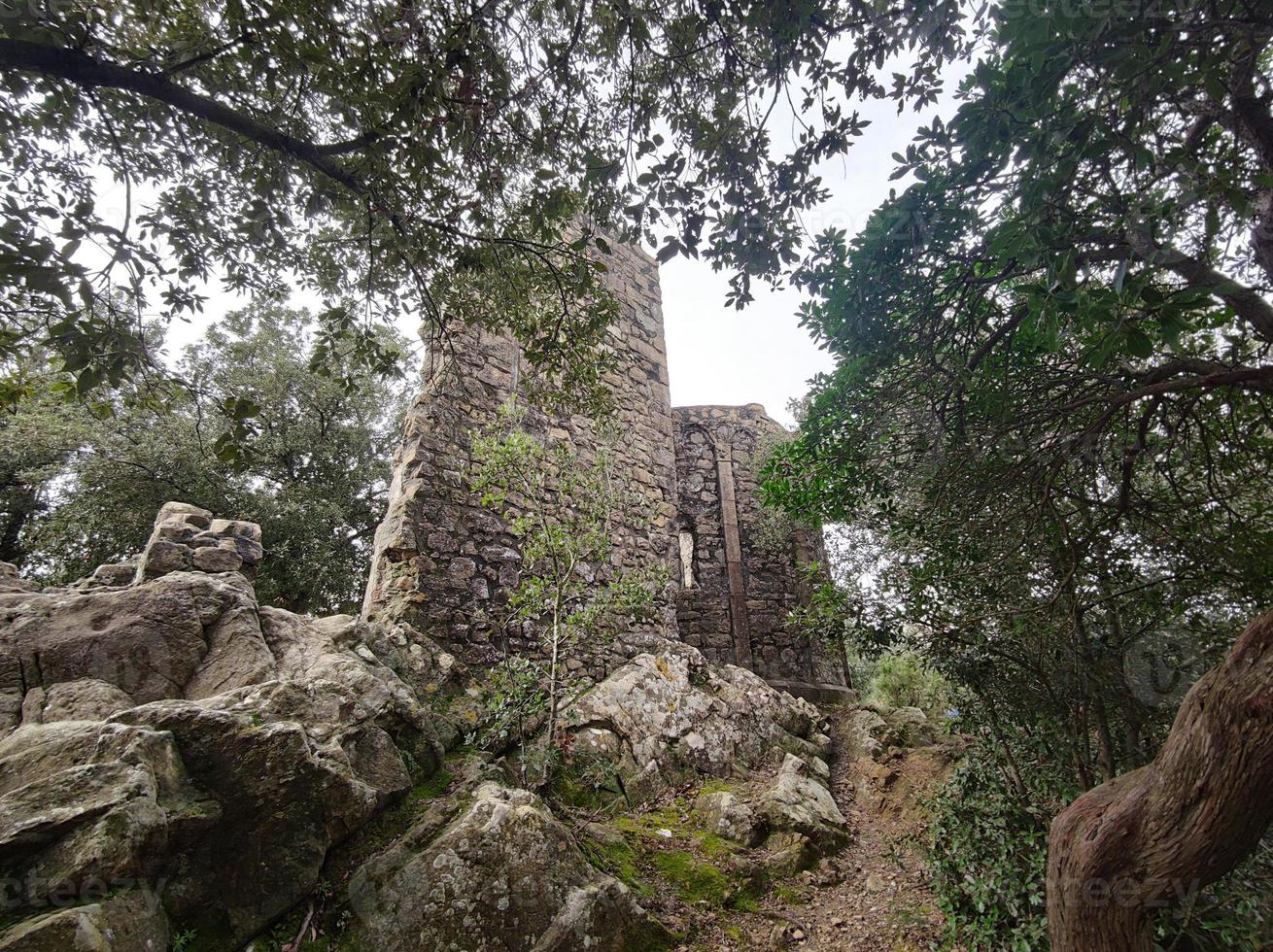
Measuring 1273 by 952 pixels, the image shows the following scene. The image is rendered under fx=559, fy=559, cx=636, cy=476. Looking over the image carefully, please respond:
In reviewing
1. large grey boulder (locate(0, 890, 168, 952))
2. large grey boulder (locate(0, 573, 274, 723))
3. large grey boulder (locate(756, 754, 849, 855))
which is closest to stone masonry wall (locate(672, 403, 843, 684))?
large grey boulder (locate(756, 754, 849, 855))

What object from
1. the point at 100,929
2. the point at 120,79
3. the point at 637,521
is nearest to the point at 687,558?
the point at 637,521

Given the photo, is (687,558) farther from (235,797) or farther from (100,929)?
(100,929)

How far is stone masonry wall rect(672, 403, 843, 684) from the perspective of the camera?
8.63 metres

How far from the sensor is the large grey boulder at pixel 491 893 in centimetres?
253

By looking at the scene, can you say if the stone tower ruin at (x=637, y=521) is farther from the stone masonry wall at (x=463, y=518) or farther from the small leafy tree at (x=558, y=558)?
the small leafy tree at (x=558, y=558)

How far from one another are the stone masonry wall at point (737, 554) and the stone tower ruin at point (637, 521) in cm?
2

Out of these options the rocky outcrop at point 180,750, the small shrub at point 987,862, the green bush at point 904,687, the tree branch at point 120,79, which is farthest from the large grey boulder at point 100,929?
the green bush at point 904,687

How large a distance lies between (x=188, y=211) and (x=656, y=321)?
651cm

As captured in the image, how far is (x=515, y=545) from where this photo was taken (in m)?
5.87

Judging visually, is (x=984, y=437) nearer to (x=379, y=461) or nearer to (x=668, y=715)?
(x=668, y=715)

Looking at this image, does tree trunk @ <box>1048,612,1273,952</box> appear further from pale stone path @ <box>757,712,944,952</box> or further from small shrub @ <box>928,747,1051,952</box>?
pale stone path @ <box>757,712,944,952</box>

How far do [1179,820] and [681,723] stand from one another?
3.77 meters

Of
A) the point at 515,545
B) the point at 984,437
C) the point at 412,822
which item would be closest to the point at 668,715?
the point at 515,545

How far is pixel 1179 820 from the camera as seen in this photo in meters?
1.95
